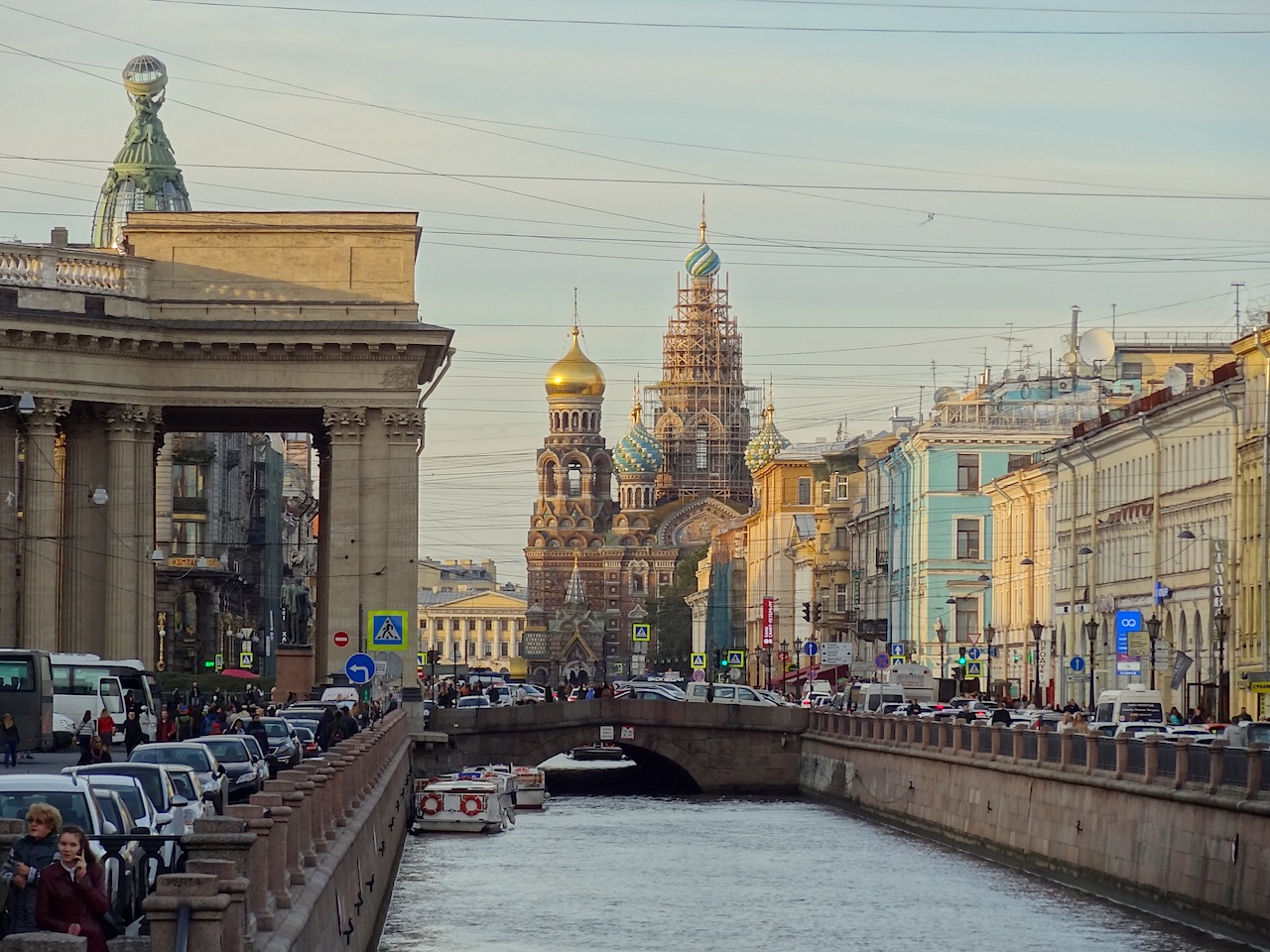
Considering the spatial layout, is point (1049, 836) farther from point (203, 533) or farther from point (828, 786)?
point (203, 533)

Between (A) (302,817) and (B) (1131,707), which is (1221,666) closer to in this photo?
(B) (1131,707)

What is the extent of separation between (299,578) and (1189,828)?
394ft

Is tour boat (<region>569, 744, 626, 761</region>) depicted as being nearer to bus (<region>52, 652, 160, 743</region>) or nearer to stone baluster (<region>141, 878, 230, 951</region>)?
bus (<region>52, 652, 160, 743</region>)

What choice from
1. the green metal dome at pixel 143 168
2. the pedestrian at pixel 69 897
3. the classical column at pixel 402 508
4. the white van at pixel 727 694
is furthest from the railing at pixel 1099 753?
the green metal dome at pixel 143 168

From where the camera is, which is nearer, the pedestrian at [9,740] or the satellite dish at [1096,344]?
the pedestrian at [9,740]

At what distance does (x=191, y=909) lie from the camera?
12.8 metres

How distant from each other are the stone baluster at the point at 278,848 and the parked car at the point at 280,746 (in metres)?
18.5

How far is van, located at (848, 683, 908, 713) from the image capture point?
73812 millimetres

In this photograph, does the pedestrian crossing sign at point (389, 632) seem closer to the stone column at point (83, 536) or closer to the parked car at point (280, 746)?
the parked car at point (280, 746)

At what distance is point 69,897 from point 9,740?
1183 inches

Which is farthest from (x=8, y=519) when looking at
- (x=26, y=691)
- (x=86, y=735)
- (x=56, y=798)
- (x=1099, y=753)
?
(x=56, y=798)

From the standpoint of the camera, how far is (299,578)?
494 feet

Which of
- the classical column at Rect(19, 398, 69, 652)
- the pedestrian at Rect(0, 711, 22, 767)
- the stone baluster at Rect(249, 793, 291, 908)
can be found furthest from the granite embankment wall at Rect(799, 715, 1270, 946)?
the classical column at Rect(19, 398, 69, 652)

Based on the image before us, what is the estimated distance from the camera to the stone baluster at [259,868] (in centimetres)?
1574
